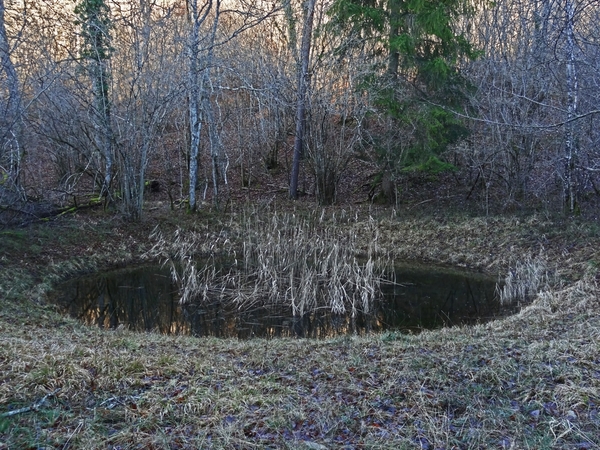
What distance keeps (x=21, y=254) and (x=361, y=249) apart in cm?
703

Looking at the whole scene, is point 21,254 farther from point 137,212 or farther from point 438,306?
point 438,306

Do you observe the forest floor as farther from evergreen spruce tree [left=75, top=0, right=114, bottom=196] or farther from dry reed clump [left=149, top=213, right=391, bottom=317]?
evergreen spruce tree [left=75, top=0, right=114, bottom=196]

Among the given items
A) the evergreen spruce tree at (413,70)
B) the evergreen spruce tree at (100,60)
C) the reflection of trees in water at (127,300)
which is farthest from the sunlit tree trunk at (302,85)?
the reflection of trees in water at (127,300)

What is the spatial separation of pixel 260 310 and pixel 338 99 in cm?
799

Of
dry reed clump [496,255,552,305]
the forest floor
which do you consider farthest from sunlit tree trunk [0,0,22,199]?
dry reed clump [496,255,552,305]

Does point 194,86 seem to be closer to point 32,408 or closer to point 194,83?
point 194,83

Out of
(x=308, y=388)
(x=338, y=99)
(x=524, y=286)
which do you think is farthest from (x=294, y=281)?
(x=338, y=99)

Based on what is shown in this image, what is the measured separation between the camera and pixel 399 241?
12625mm

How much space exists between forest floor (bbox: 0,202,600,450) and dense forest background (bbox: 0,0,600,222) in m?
5.81

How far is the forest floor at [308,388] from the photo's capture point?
3.41 metres

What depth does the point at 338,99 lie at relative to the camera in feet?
47.7

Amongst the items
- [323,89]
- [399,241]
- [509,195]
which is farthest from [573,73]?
[323,89]

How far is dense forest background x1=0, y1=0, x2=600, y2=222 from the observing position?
11328mm

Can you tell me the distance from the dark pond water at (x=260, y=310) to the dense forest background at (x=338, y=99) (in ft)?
9.68
